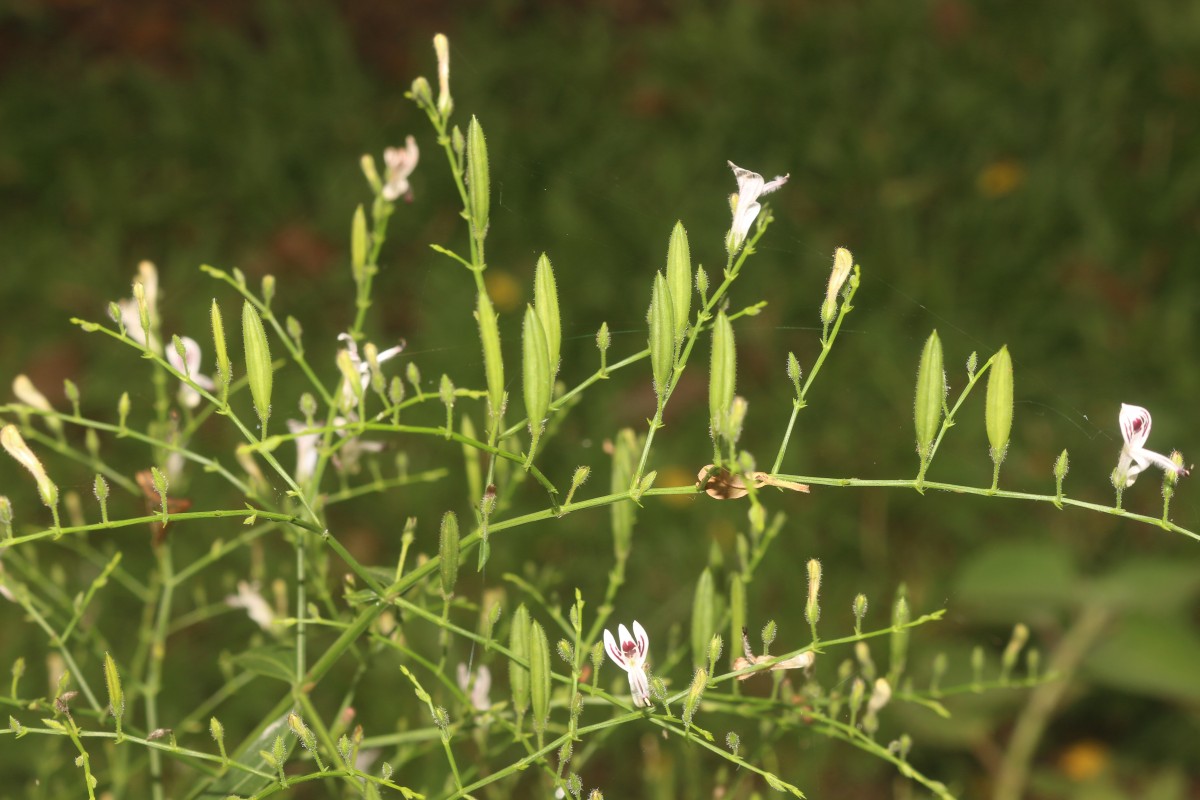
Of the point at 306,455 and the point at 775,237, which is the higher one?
the point at 306,455

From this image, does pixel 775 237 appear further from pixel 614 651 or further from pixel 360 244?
pixel 614 651

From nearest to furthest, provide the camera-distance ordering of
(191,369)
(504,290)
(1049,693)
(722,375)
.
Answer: (722,375)
(191,369)
(1049,693)
(504,290)

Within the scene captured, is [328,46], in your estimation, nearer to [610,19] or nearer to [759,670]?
[610,19]

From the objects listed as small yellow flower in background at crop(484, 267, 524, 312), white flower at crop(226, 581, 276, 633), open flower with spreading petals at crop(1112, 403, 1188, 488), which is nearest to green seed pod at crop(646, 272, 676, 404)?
open flower with spreading petals at crop(1112, 403, 1188, 488)

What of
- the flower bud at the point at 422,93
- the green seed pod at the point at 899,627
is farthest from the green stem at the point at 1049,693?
the flower bud at the point at 422,93

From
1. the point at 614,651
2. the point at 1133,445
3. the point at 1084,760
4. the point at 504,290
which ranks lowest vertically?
the point at 1084,760

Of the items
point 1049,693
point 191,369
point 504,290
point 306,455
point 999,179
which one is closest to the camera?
point 191,369

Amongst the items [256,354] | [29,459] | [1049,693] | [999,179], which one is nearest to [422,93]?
[256,354]

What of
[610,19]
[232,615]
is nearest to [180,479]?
[232,615]
